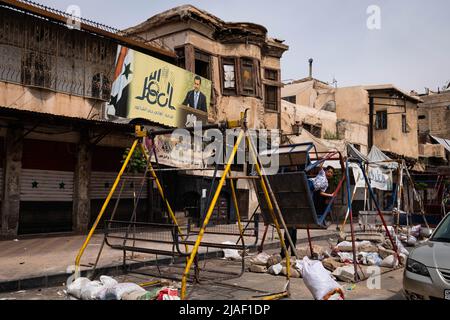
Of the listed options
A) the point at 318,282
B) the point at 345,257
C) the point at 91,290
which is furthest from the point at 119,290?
the point at 345,257

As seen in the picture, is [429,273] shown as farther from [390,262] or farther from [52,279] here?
[52,279]

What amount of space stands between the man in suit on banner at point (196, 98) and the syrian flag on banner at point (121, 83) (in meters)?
3.11

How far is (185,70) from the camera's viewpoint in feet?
57.7

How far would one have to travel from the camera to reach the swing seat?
7.81m

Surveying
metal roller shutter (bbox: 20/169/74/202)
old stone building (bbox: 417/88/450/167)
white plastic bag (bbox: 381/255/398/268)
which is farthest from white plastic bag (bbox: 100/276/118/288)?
old stone building (bbox: 417/88/450/167)

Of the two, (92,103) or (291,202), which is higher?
(92,103)

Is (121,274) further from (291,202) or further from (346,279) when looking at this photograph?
(346,279)

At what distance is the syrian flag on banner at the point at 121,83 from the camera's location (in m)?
15.0

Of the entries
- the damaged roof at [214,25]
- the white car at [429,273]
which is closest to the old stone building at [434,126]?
the damaged roof at [214,25]

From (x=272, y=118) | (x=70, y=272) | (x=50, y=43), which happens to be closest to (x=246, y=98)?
(x=272, y=118)

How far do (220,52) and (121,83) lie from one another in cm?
678

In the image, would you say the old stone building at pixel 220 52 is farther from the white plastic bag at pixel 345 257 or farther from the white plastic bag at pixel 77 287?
the white plastic bag at pixel 77 287

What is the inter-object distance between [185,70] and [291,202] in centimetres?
1104
